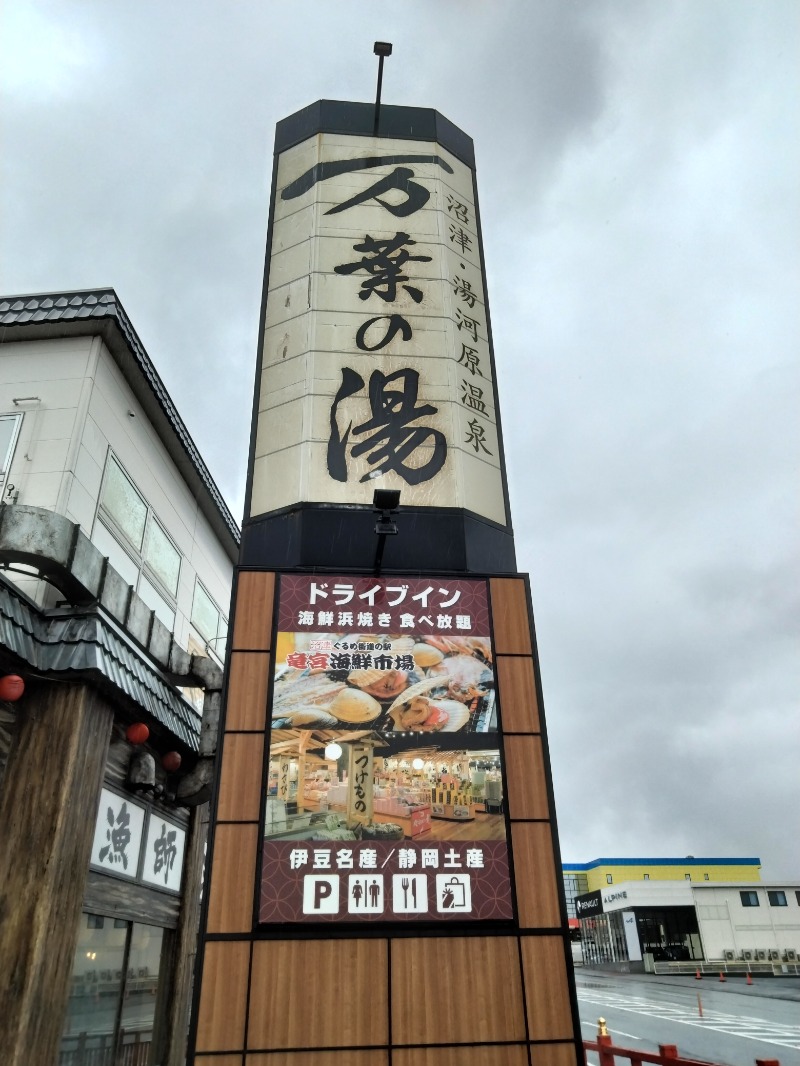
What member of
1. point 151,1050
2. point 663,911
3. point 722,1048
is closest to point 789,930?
point 663,911

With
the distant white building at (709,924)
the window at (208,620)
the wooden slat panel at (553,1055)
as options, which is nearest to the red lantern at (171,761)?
the window at (208,620)

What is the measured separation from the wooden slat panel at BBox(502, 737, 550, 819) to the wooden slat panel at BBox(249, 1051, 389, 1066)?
2739 mm

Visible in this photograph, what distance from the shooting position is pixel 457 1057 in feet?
23.6

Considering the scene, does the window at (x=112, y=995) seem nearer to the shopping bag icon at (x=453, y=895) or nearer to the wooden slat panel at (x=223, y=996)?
the wooden slat panel at (x=223, y=996)

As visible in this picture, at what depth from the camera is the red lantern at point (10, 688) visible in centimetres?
970

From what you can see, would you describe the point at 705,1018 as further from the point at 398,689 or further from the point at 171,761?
the point at 398,689

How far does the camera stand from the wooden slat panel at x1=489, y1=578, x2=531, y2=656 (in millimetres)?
9617

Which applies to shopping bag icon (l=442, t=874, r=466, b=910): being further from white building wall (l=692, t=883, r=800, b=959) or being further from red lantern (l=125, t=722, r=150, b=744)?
white building wall (l=692, t=883, r=800, b=959)

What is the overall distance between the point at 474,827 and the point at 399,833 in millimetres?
868

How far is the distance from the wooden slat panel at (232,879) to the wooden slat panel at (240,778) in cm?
15

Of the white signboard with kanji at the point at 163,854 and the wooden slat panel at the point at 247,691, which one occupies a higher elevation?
the wooden slat panel at the point at 247,691

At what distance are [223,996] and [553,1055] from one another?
335cm

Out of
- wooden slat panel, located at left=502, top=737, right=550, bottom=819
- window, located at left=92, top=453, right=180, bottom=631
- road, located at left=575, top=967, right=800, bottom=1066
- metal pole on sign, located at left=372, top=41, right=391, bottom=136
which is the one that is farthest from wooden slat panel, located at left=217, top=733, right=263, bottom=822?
road, located at left=575, top=967, right=800, bottom=1066

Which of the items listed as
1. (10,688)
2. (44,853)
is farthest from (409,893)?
(10,688)
